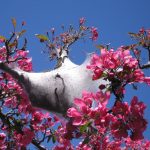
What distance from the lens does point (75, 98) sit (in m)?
3.40

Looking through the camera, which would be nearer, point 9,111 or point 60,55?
point 9,111

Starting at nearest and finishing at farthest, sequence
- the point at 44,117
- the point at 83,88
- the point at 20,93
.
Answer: the point at 83,88 < the point at 20,93 < the point at 44,117

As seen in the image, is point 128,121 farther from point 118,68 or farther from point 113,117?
point 118,68

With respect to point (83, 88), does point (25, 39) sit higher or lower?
higher

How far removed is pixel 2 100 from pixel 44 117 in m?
0.90

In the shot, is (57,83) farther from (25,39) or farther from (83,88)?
(25,39)

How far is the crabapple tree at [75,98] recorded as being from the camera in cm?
330

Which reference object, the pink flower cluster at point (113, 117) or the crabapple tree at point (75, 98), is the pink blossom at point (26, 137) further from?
the pink flower cluster at point (113, 117)

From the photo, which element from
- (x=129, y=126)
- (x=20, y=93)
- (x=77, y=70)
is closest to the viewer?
(x=129, y=126)

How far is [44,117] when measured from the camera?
5.93m

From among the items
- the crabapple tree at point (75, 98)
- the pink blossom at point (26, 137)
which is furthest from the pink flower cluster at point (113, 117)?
the pink blossom at point (26, 137)

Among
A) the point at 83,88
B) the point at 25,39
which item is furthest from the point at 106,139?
the point at 25,39

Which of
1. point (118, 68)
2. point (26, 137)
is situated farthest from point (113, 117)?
point (26, 137)

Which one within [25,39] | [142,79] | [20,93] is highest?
[25,39]
